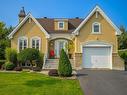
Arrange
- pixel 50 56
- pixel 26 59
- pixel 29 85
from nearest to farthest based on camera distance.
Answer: pixel 29 85 < pixel 26 59 < pixel 50 56

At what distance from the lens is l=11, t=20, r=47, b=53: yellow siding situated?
3384cm

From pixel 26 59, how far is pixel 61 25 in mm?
8228

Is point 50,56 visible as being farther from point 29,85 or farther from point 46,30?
point 29,85

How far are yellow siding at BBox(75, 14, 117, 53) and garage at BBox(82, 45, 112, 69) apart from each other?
991 mm

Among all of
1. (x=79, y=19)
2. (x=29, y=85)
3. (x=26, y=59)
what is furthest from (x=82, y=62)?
(x=29, y=85)

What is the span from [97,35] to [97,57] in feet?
8.92

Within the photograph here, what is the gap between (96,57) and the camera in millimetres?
30891

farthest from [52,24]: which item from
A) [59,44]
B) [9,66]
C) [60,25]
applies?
[9,66]

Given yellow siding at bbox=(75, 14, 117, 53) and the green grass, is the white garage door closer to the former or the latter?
yellow siding at bbox=(75, 14, 117, 53)

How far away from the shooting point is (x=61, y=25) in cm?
3584

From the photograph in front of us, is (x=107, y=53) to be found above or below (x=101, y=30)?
below

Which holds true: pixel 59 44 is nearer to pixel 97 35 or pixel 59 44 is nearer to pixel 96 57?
pixel 97 35

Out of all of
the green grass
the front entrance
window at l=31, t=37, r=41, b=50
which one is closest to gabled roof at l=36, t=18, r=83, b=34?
the front entrance

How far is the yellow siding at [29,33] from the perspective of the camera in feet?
111
